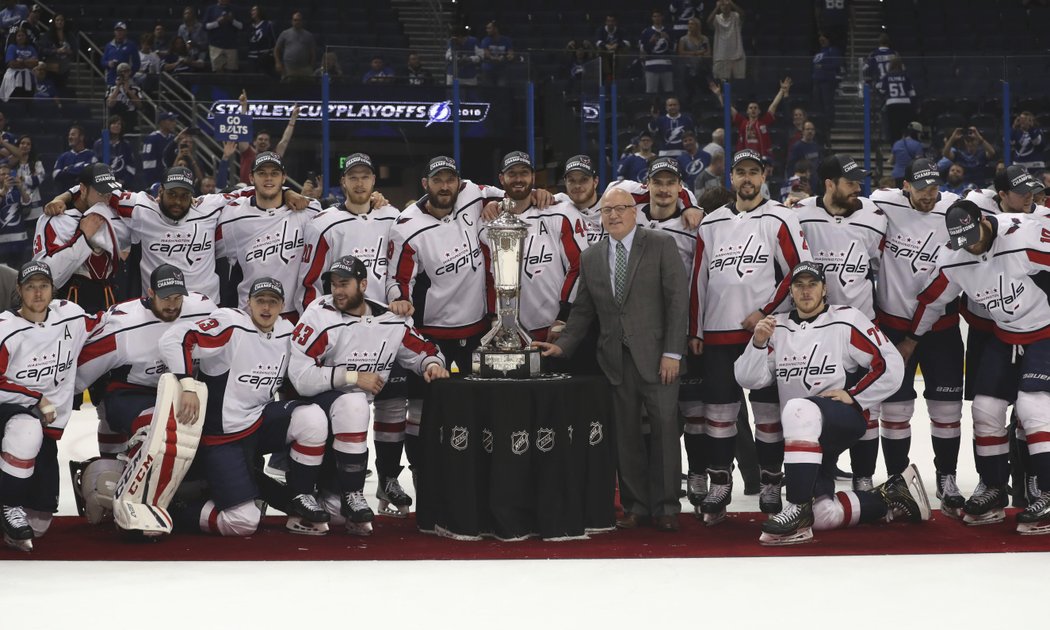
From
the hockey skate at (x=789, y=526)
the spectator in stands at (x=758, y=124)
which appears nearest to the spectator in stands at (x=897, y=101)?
the spectator in stands at (x=758, y=124)

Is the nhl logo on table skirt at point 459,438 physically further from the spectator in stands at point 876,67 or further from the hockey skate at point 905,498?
the spectator in stands at point 876,67

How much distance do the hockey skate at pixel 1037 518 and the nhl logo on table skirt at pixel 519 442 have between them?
2027mm

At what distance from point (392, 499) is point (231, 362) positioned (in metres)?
1.01

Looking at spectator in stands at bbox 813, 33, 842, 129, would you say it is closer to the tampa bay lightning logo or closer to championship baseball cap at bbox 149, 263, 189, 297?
the tampa bay lightning logo

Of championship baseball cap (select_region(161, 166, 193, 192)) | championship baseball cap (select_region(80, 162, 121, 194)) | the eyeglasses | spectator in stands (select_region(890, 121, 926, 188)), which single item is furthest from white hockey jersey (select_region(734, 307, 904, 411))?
spectator in stands (select_region(890, 121, 926, 188))

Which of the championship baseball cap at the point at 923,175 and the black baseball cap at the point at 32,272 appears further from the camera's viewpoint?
the championship baseball cap at the point at 923,175

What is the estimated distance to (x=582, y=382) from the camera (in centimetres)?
535

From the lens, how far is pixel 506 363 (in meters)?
5.41

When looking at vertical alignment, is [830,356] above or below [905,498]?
above

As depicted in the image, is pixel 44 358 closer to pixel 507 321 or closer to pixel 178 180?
pixel 178 180

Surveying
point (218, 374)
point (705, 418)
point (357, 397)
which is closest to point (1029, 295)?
point (705, 418)

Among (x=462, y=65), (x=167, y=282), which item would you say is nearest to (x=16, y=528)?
(x=167, y=282)

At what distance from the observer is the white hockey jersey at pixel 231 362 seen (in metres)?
5.53

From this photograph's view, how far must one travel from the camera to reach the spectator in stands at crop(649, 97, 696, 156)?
10008 mm
